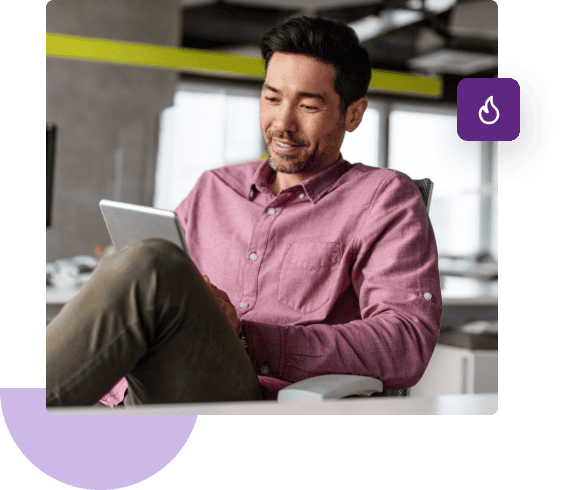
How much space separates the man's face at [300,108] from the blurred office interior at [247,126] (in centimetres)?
5

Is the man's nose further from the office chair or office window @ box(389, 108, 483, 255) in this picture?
the office chair

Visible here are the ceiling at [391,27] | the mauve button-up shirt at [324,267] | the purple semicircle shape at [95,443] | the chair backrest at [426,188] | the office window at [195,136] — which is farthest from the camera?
the office window at [195,136]

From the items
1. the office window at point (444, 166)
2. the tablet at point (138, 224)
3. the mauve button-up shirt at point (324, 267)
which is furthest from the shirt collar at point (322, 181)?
the tablet at point (138, 224)

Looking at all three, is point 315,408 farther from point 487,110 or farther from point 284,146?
point 487,110

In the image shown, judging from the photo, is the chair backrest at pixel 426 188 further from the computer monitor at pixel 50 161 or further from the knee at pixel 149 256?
the computer monitor at pixel 50 161

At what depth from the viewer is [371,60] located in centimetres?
146

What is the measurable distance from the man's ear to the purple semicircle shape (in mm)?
743

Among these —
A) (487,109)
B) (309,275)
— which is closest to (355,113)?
(487,109)

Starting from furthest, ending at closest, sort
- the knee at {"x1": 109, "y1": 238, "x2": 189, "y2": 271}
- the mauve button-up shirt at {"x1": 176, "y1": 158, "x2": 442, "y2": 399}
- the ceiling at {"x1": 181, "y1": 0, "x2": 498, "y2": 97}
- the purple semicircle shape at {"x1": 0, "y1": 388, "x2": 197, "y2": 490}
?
the ceiling at {"x1": 181, "y1": 0, "x2": 498, "y2": 97} → the mauve button-up shirt at {"x1": 176, "y1": 158, "x2": 442, "y2": 399} → the purple semicircle shape at {"x1": 0, "y1": 388, "x2": 197, "y2": 490} → the knee at {"x1": 109, "y1": 238, "x2": 189, "y2": 271}

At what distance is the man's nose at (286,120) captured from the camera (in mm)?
1422

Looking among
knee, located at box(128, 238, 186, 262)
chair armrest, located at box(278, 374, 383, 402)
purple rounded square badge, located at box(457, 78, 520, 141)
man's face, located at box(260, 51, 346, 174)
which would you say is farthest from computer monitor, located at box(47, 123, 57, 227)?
purple rounded square badge, located at box(457, 78, 520, 141)

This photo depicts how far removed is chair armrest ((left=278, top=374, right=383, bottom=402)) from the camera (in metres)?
1.10

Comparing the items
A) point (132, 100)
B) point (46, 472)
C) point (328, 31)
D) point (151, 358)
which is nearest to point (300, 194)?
point (328, 31)

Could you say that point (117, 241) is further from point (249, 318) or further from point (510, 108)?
point (510, 108)
